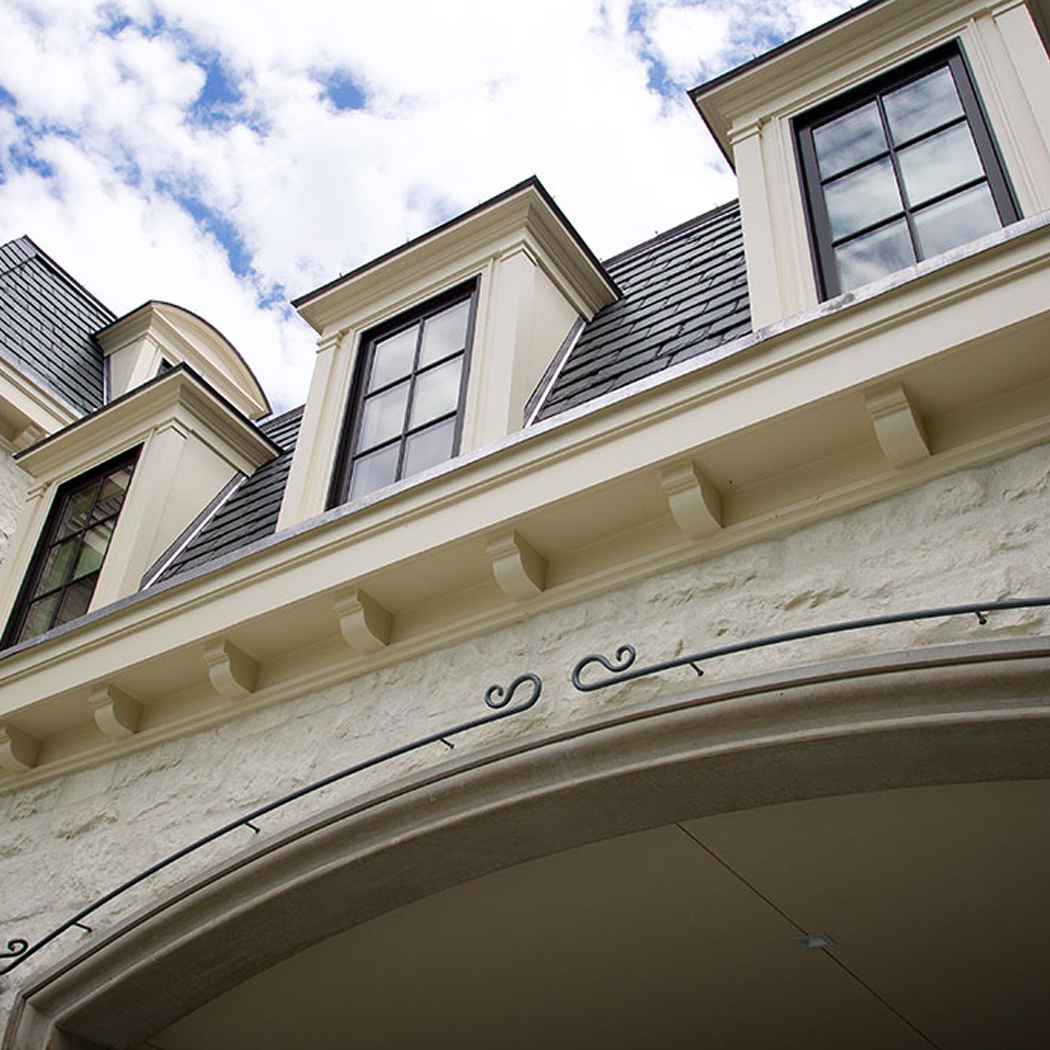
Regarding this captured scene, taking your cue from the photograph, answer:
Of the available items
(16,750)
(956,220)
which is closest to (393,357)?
(16,750)

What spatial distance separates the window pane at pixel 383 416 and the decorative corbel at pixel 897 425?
291 cm

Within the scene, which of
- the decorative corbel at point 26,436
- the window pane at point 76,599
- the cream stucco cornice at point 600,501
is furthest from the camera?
the decorative corbel at point 26,436

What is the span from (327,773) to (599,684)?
4.74ft

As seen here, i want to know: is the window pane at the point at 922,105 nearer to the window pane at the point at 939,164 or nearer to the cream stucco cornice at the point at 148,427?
the window pane at the point at 939,164

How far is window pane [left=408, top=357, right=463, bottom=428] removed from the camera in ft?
20.6

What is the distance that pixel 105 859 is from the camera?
17.6 feet

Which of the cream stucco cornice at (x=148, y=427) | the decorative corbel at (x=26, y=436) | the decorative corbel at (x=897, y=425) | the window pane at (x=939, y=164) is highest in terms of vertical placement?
the decorative corbel at (x=26, y=436)

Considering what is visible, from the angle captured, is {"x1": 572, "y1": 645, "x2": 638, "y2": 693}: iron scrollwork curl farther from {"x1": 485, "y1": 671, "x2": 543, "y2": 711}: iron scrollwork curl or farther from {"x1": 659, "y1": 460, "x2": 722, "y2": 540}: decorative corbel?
{"x1": 659, "y1": 460, "x2": 722, "y2": 540}: decorative corbel

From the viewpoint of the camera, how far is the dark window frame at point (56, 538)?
24.0ft

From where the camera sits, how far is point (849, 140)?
5762 mm

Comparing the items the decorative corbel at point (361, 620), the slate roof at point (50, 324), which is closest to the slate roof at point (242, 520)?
the decorative corbel at point (361, 620)

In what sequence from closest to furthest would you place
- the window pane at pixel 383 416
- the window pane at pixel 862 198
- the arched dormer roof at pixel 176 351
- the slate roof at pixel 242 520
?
the window pane at pixel 862 198, the window pane at pixel 383 416, the slate roof at pixel 242 520, the arched dormer roof at pixel 176 351

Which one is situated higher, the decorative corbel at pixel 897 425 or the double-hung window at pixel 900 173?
the double-hung window at pixel 900 173

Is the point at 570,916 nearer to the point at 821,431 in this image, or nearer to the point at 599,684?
the point at 599,684
